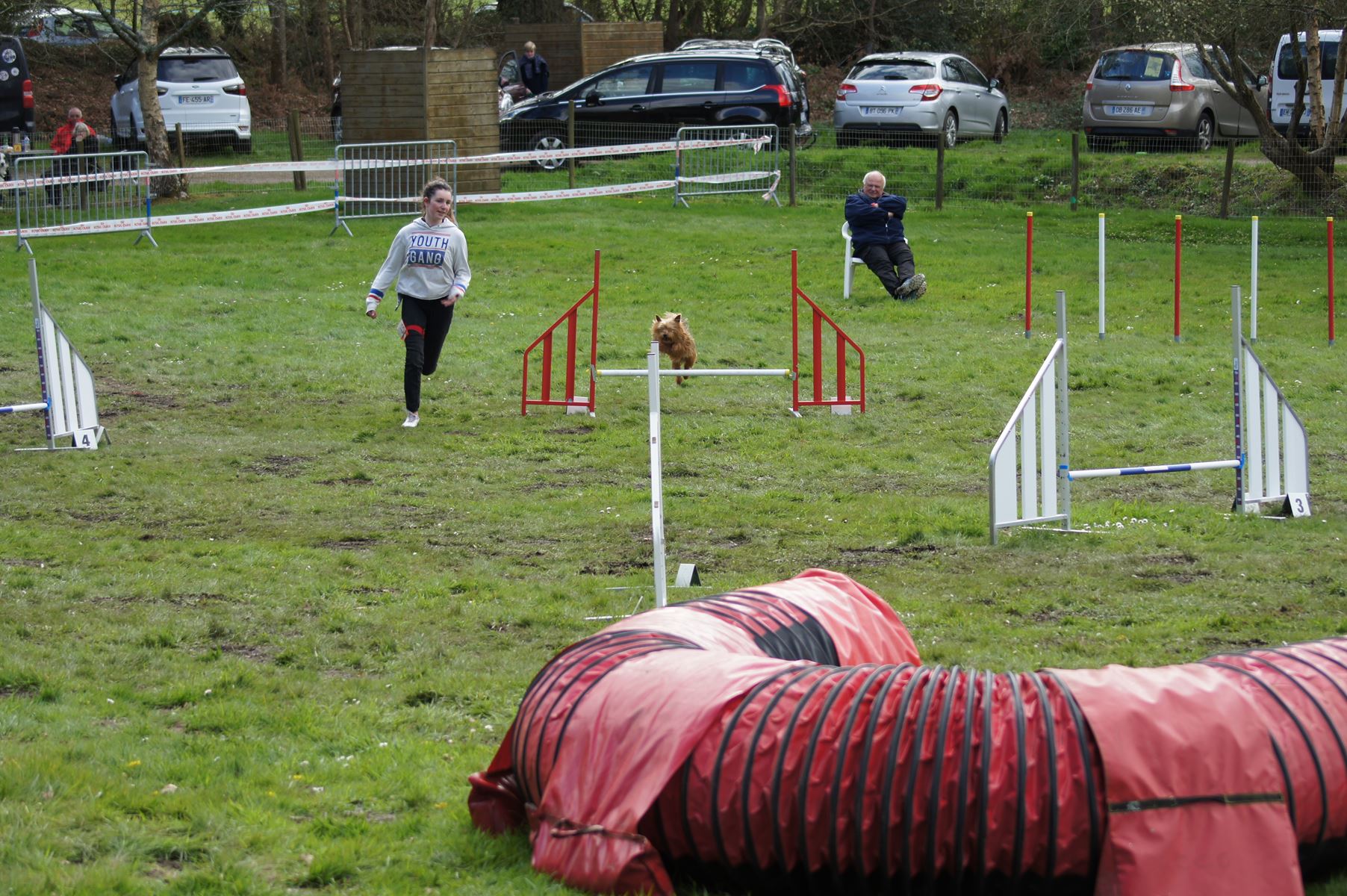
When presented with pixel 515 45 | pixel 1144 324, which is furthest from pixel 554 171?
pixel 1144 324

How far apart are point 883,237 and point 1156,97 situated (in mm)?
9845

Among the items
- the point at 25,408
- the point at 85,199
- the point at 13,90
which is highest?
the point at 13,90

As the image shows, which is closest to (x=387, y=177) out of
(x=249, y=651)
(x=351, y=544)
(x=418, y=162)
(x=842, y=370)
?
(x=418, y=162)

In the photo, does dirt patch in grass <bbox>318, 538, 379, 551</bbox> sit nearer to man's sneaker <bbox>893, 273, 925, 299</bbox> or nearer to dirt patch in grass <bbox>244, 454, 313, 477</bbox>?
dirt patch in grass <bbox>244, 454, 313, 477</bbox>

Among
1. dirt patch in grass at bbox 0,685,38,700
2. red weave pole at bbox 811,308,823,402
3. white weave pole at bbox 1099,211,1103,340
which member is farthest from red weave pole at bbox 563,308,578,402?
dirt patch in grass at bbox 0,685,38,700

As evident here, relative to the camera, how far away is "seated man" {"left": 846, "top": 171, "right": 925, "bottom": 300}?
1533 centimetres

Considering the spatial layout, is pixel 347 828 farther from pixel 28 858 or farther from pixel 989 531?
pixel 989 531

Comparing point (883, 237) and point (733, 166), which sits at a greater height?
point (733, 166)

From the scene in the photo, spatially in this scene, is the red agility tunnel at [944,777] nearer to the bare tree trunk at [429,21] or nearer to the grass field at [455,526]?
the grass field at [455,526]

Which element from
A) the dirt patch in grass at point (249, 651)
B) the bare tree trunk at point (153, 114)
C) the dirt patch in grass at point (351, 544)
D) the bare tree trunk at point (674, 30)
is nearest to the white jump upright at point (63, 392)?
the dirt patch in grass at point (351, 544)

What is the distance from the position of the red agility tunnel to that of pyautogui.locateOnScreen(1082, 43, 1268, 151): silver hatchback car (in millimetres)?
20452

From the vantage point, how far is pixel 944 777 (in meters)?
3.87

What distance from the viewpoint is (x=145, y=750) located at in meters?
5.06

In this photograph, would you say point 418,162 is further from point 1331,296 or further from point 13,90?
point 1331,296
